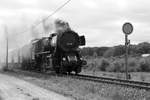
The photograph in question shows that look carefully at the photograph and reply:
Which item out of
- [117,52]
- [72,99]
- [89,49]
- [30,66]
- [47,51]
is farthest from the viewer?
[89,49]

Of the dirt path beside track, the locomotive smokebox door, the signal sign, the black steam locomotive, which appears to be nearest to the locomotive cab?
the black steam locomotive

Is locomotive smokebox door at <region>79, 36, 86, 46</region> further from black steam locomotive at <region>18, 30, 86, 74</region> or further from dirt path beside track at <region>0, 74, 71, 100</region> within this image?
dirt path beside track at <region>0, 74, 71, 100</region>

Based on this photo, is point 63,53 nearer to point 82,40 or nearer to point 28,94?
point 82,40

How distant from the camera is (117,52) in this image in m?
111

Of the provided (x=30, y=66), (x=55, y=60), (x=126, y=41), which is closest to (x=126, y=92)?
(x=126, y=41)

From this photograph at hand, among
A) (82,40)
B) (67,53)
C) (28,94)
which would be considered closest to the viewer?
(28,94)

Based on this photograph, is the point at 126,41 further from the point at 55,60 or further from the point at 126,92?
the point at 55,60

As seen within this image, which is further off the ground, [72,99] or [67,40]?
[67,40]

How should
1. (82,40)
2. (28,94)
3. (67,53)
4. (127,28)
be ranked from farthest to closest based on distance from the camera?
(82,40)
(67,53)
(127,28)
(28,94)

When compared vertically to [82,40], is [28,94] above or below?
below

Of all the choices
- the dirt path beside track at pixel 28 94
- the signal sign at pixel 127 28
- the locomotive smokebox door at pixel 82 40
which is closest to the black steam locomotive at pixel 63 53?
the locomotive smokebox door at pixel 82 40

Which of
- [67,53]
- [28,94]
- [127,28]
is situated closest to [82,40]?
[67,53]

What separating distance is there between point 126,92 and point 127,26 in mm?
5699

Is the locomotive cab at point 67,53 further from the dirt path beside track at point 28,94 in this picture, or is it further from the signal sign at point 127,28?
the dirt path beside track at point 28,94
